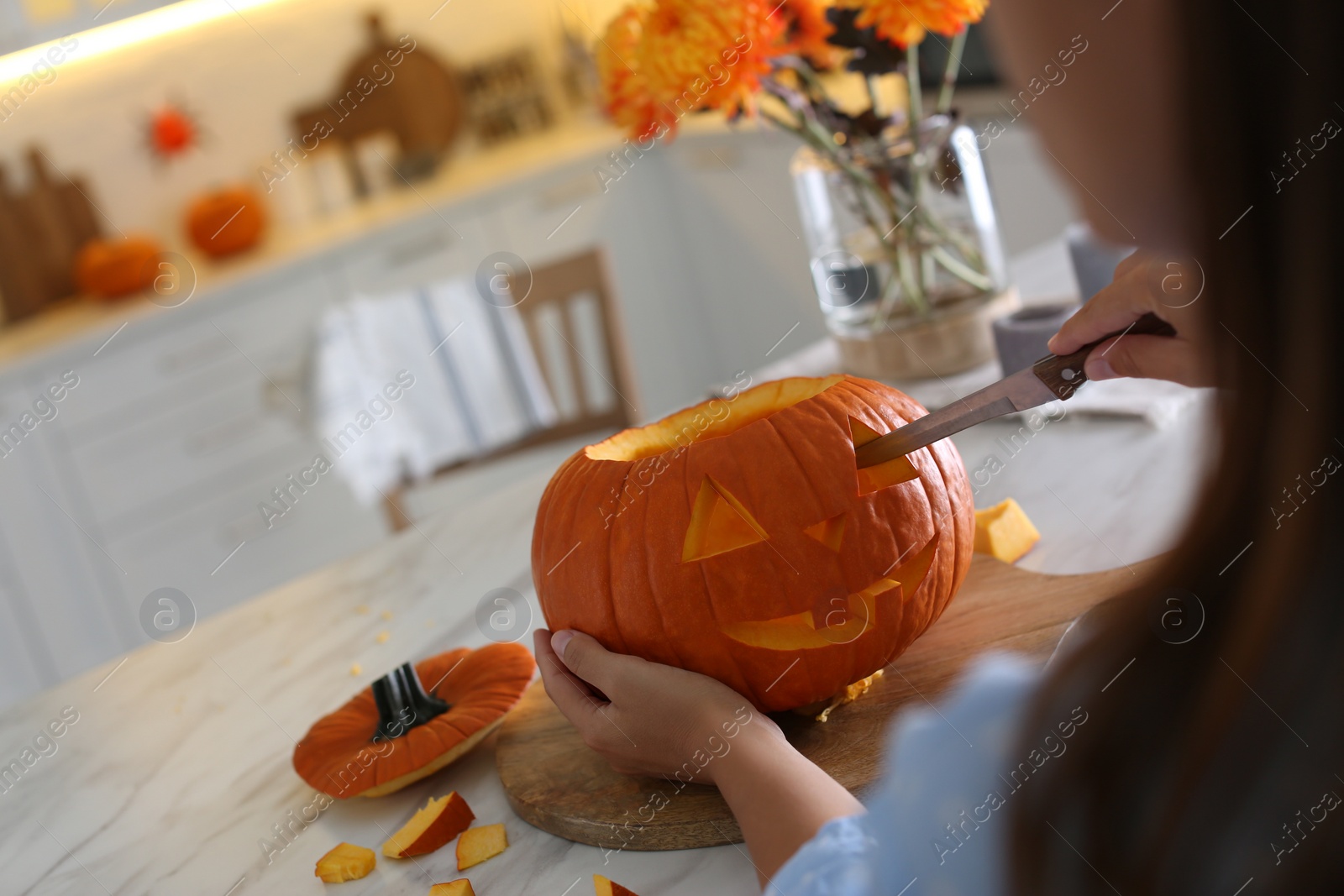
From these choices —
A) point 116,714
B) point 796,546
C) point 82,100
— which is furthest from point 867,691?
point 82,100

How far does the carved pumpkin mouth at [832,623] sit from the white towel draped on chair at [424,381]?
1565 mm

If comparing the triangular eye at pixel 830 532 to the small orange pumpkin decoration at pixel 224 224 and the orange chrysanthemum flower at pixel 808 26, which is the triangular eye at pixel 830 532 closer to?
the orange chrysanthemum flower at pixel 808 26

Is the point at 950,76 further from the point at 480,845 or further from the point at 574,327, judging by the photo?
the point at 574,327

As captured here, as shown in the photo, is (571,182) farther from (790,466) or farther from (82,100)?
(790,466)

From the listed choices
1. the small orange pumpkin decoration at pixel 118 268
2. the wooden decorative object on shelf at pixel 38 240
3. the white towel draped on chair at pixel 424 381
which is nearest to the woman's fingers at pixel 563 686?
the white towel draped on chair at pixel 424 381

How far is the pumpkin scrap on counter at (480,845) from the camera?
0.72 m

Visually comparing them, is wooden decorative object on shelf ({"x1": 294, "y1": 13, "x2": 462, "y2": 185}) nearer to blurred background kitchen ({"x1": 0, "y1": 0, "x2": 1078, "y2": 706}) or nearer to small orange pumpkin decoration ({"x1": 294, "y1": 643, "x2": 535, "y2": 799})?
blurred background kitchen ({"x1": 0, "y1": 0, "x2": 1078, "y2": 706})

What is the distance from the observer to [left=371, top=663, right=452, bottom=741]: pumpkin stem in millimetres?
823

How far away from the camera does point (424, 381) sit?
98.0 inches

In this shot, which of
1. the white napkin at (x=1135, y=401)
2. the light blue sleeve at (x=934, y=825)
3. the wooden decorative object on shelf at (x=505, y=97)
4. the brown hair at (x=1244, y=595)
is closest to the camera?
the brown hair at (x=1244, y=595)

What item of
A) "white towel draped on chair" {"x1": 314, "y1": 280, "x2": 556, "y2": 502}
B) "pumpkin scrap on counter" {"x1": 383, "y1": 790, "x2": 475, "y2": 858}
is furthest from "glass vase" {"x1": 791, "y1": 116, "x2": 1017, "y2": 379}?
"white towel draped on chair" {"x1": 314, "y1": 280, "x2": 556, "y2": 502}

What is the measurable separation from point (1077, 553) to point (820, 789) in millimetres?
398

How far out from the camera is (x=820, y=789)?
2.01 ft

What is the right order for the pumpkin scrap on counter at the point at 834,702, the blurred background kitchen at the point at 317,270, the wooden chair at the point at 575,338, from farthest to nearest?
the blurred background kitchen at the point at 317,270, the wooden chair at the point at 575,338, the pumpkin scrap on counter at the point at 834,702
